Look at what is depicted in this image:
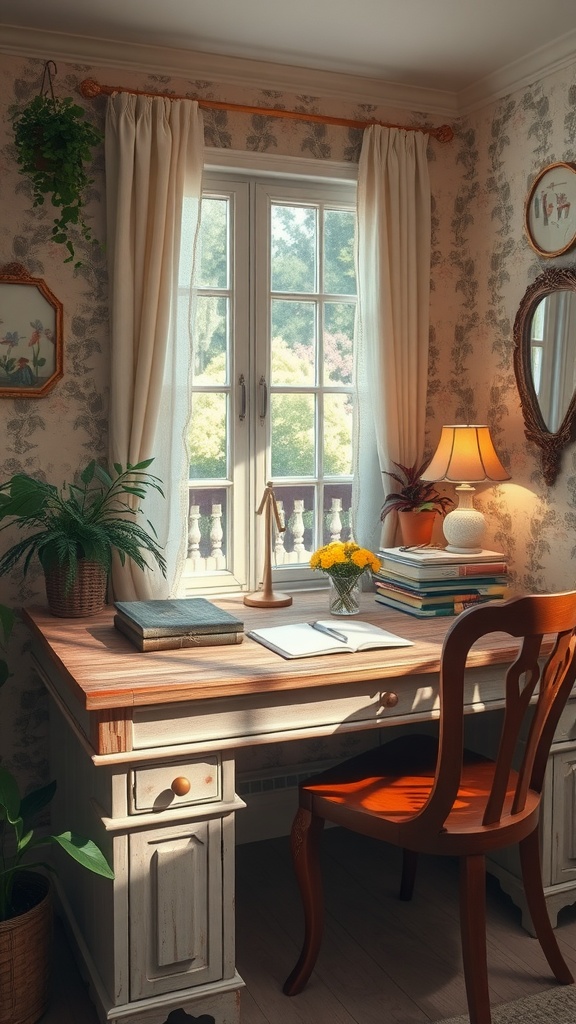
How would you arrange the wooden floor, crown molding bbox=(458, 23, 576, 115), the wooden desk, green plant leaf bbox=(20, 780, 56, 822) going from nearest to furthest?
the wooden desk, the wooden floor, green plant leaf bbox=(20, 780, 56, 822), crown molding bbox=(458, 23, 576, 115)

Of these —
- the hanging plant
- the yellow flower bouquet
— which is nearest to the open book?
the yellow flower bouquet

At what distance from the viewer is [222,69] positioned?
2889mm

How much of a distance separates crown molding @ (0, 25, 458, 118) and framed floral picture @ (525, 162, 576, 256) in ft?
1.87

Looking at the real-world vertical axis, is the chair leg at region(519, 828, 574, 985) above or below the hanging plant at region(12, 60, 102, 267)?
below

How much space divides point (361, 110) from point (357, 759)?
7.01ft

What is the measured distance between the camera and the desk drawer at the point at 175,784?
197 cm

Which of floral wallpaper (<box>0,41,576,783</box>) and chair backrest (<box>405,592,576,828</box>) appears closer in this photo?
chair backrest (<box>405,592,576,828</box>)

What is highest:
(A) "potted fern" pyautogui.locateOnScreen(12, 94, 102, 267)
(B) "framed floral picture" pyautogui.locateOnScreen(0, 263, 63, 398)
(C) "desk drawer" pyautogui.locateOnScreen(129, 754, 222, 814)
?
(A) "potted fern" pyautogui.locateOnScreen(12, 94, 102, 267)

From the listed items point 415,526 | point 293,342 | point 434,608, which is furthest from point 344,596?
point 293,342

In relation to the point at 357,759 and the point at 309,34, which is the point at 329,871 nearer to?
the point at 357,759

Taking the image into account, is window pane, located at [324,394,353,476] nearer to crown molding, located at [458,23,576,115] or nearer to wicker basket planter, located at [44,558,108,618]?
wicker basket planter, located at [44,558,108,618]

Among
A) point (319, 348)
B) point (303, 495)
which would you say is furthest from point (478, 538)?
point (319, 348)

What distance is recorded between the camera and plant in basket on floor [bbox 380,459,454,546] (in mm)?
3096

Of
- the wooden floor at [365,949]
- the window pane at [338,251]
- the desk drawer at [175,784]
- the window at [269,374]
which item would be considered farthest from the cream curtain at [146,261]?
the wooden floor at [365,949]
